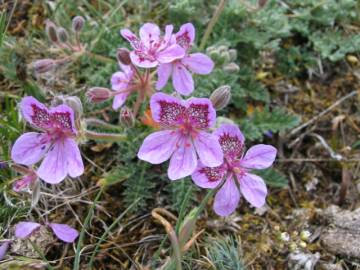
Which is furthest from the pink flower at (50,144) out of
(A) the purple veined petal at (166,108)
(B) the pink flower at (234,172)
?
(B) the pink flower at (234,172)

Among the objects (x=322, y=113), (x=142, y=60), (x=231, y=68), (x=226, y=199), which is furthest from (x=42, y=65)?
(x=322, y=113)

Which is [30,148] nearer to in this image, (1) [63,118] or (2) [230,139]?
(1) [63,118]

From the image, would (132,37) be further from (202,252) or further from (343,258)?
(343,258)

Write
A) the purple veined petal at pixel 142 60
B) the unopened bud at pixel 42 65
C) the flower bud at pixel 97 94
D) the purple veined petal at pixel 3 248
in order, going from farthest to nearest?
the unopened bud at pixel 42 65 < the flower bud at pixel 97 94 < the purple veined petal at pixel 142 60 < the purple veined petal at pixel 3 248

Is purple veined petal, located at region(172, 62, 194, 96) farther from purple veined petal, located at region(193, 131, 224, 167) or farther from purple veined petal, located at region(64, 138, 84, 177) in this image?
purple veined petal, located at region(64, 138, 84, 177)

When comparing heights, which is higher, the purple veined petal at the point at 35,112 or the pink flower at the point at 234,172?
the purple veined petal at the point at 35,112

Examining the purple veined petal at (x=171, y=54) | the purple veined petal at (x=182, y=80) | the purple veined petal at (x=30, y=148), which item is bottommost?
the purple veined petal at (x=30, y=148)

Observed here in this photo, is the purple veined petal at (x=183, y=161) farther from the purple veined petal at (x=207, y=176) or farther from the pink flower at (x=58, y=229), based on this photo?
the pink flower at (x=58, y=229)
